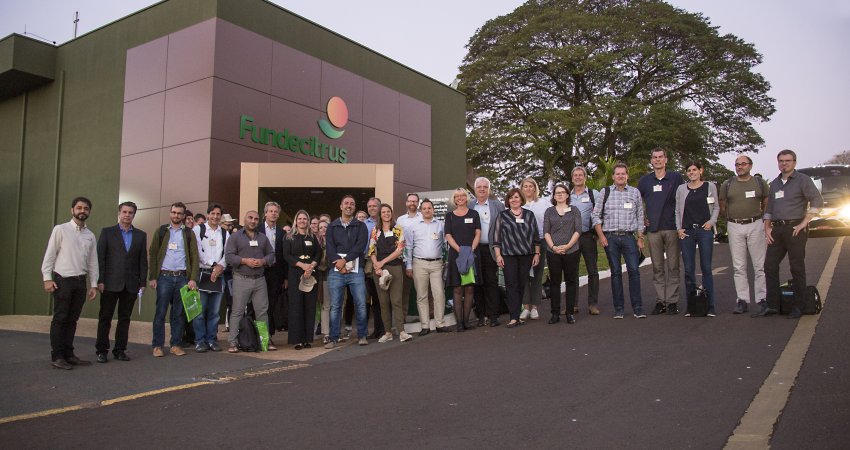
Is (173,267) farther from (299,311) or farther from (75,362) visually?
(299,311)

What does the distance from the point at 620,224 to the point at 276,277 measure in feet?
15.2

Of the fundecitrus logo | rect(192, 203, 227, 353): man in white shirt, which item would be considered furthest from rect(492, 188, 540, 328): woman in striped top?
the fundecitrus logo

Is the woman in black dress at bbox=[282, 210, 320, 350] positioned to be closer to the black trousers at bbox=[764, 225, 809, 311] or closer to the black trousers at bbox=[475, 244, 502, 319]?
the black trousers at bbox=[475, 244, 502, 319]

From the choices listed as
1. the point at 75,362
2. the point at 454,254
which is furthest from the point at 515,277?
the point at 75,362

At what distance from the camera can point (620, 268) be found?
778cm

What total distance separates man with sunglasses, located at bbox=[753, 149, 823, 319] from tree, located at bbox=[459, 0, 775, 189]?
20857 mm

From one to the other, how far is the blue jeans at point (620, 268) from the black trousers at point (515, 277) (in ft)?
3.38

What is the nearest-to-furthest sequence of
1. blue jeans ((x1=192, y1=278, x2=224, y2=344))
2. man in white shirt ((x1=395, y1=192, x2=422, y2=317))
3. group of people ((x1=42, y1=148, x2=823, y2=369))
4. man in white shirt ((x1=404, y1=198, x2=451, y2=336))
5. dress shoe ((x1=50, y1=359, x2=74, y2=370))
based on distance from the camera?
dress shoe ((x1=50, y1=359, x2=74, y2=370)) < group of people ((x1=42, y1=148, x2=823, y2=369)) < blue jeans ((x1=192, y1=278, x2=224, y2=344)) < man in white shirt ((x1=404, y1=198, x2=451, y2=336)) < man in white shirt ((x1=395, y1=192, x2=422, y2=317))

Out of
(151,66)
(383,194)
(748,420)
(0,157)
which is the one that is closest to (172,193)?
(151,66)

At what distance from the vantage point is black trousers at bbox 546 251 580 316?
7.79 m

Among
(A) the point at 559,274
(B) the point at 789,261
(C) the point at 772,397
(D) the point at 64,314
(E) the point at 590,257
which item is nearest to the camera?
(C) the point at 772,397

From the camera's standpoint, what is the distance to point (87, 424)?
4234 mm

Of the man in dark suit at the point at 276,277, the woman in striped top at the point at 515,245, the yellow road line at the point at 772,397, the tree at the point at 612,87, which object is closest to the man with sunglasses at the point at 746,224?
the yellow road line at the point at 772,397

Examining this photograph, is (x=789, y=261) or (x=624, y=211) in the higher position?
(x=624, y=211)
